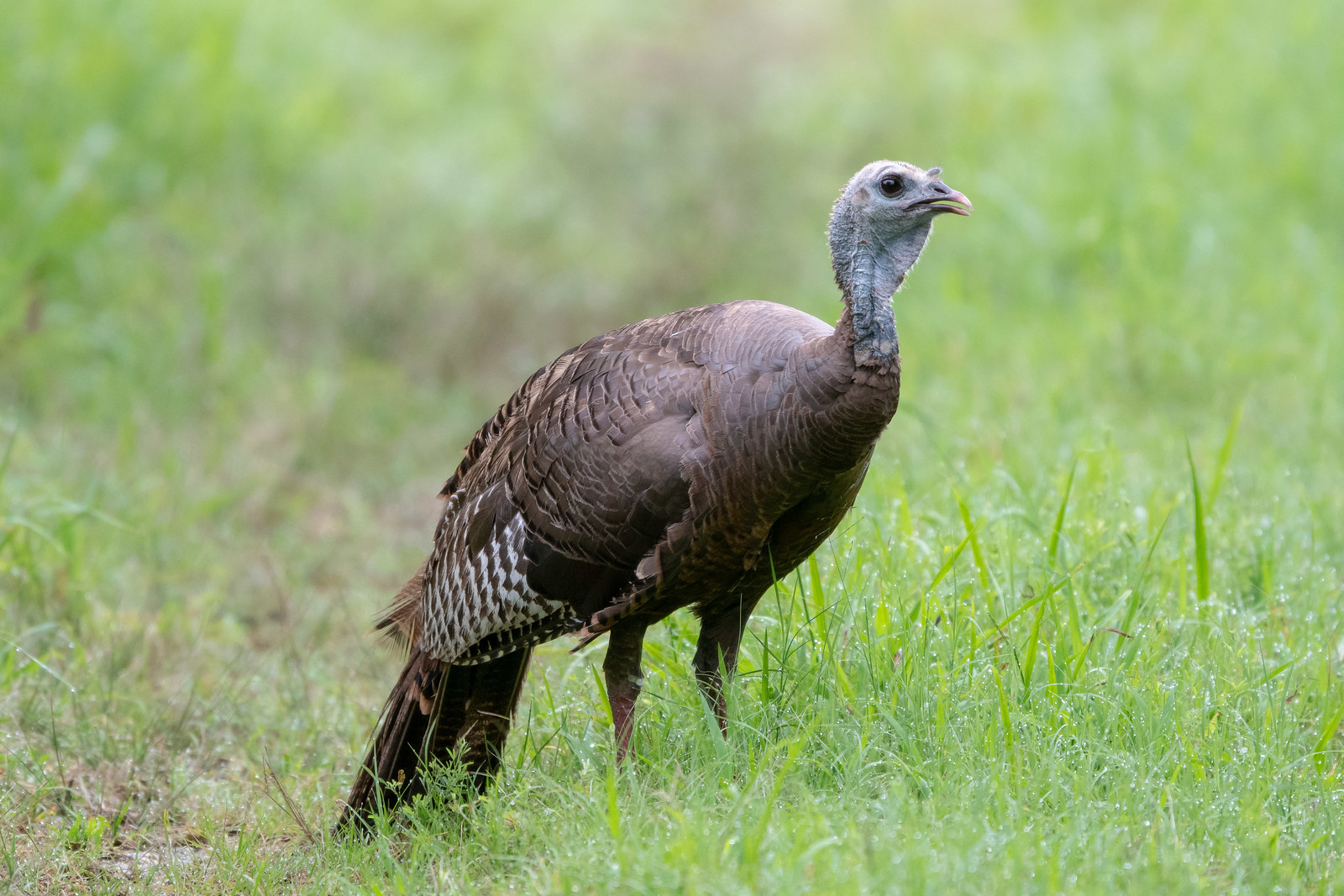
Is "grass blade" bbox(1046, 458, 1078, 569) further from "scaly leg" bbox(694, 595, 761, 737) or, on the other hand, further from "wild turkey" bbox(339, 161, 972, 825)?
"scaly leg" bbox(694, 595, 761, 737)

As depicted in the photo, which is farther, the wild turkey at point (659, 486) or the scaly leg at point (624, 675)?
the scaly leg at point (624, 675)

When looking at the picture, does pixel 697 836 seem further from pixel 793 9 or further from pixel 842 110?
pixel 793 9

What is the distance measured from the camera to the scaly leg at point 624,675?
3480mm

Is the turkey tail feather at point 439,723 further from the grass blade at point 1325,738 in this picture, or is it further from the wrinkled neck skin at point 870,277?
the grass blade at point 1325,738

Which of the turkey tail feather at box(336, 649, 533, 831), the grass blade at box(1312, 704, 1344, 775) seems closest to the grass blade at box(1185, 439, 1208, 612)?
the grass blade at box(1312, 704, 1344, 775)

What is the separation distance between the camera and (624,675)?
138 inches

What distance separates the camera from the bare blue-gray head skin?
3330mm

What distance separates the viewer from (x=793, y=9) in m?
12.4

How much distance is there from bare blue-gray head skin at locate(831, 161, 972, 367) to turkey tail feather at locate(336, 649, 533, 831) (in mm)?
1392

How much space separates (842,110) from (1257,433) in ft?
16.5

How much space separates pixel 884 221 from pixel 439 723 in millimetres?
1833

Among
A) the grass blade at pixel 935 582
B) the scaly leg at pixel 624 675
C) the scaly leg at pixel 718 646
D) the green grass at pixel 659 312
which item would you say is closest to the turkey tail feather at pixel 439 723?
the green grass at pixel 659 312

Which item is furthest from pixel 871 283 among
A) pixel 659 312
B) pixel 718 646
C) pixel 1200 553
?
pixel 659 312

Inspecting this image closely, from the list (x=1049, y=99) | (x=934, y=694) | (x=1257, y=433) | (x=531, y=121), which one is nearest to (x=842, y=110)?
(x=1049, y=99)
